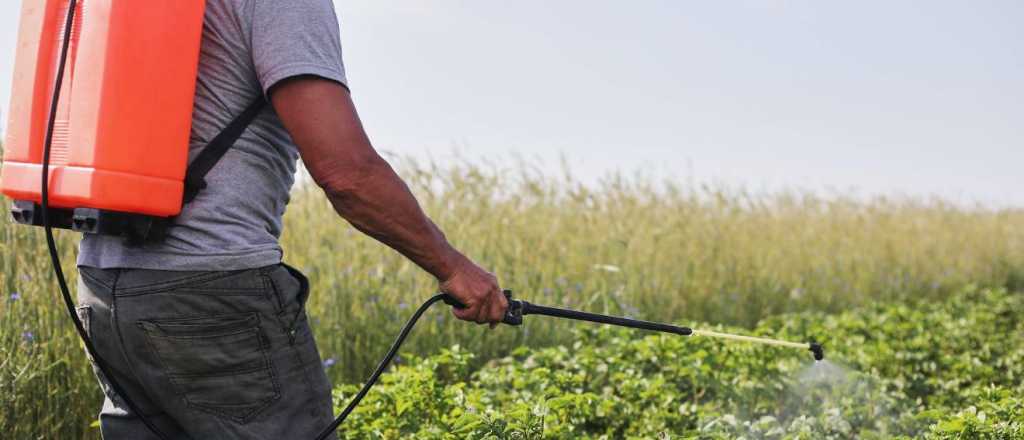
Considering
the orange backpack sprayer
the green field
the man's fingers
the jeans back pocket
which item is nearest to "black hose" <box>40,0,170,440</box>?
the orange backpack sprayer

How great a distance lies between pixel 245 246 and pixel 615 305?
4.84 metres

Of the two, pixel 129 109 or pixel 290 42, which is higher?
pixel 290 42

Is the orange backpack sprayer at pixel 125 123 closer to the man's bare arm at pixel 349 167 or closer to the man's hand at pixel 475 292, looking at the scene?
the man's bare arm at pixel 349 167

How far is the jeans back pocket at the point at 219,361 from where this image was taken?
84.1 inches

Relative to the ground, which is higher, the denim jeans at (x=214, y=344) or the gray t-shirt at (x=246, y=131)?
the gray t-shirt at (x=246, y=131)

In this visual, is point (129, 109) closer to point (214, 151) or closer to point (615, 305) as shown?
point (214, 151)

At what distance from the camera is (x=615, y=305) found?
681cm

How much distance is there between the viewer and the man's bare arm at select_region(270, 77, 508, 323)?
2084 millimetres

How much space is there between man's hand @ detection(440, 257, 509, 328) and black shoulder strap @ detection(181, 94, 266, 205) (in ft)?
1.87

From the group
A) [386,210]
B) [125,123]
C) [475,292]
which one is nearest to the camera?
[125,123]

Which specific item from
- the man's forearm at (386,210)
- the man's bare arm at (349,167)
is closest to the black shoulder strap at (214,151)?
the man's bare arm at (349,167)

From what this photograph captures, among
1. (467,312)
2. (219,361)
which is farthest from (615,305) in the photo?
(219,361)

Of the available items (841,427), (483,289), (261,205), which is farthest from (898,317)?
(261,205)

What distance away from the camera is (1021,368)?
224 inches
